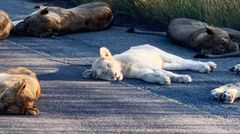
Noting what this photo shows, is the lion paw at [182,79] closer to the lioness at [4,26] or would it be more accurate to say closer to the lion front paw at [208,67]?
the lion front paw at [208,67]

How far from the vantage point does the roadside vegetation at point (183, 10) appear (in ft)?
40.2

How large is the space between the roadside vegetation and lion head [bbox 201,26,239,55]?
1.47 metres

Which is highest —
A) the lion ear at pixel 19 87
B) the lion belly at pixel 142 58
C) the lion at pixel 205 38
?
the lion ear at pixel 19 87

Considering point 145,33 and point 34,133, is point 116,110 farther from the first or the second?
point 145,33

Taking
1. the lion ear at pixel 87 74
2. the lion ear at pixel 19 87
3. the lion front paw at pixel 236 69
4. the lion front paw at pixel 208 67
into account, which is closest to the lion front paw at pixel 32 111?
the lion ear at pixel 19 87

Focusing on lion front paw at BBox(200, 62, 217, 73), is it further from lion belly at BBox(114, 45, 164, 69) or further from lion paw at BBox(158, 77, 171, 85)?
lion paw at BBox(158, 77, 171, 85)

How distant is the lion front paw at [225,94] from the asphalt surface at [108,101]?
0.28ft

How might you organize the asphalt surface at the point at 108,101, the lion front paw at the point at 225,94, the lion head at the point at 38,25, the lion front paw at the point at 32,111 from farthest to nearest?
the lion head at the point at 38,25
the lion front paw at the point at 225,94
the lion front paw at the point at 32,111
the asphalt surface at the point at 108,101

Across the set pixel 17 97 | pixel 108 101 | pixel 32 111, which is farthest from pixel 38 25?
pixel 17 97

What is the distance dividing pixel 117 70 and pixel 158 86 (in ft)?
1.68

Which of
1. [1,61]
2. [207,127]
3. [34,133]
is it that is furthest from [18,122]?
[1,61]

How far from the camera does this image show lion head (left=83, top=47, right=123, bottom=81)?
8.42 meters

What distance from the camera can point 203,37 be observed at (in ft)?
35.0

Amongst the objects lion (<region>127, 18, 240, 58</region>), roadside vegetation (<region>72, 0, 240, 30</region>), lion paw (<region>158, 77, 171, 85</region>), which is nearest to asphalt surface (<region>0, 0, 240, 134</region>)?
lion paw (<region>158, 77, 171, 85</region>)
